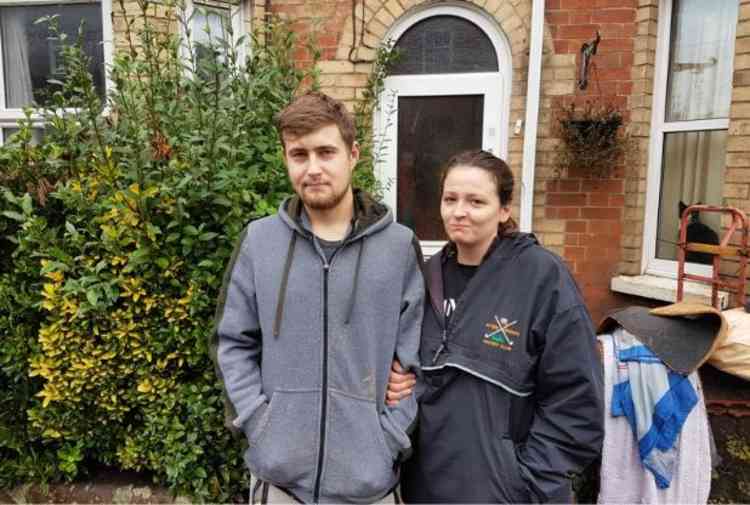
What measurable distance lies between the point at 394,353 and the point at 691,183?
3203 mm

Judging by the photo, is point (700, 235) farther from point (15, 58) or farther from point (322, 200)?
point (15, 58)

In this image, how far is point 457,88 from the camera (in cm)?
426

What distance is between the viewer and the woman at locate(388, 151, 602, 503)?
1608 mm

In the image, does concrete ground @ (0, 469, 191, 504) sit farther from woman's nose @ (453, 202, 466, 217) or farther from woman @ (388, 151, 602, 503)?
woman's nose @ (453, 202, 466, 217)

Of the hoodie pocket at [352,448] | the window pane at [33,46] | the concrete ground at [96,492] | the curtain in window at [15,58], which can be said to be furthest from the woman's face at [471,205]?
the curtain in window at [15,58]

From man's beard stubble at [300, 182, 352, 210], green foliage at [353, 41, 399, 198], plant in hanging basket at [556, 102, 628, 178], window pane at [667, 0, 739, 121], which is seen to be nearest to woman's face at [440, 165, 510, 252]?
man's beard stubble at [300, 182, 352, 210]

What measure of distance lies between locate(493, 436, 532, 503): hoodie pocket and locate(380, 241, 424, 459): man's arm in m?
0.28

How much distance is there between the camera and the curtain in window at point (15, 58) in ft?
14.6

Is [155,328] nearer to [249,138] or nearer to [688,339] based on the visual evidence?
[249,138]

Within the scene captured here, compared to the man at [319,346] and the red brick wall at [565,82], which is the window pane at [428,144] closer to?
the red brick wall at [565,82]

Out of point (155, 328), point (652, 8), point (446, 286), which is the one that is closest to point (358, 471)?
point (446, 286)

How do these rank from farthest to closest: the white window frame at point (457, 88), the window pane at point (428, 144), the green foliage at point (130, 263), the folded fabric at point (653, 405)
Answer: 1. the window pane at point (428, 144)
2. the white window frame at point (457, 88)
3. the green foliage at point (130, 263)
4. the folded fabric at point (653, 405)

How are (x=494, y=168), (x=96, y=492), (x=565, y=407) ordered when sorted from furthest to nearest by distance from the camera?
(x=96, y=492)
(x=494, y=168)
(x=565, y=407)

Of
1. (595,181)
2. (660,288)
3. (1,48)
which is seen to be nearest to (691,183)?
(595,181)
